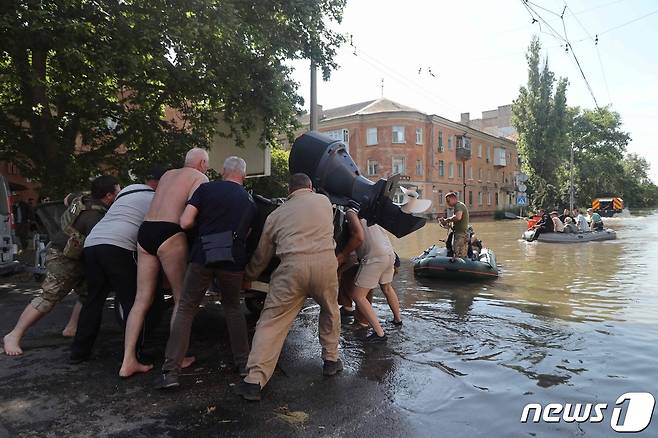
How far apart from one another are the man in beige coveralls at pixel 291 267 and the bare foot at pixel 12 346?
9.03 feet

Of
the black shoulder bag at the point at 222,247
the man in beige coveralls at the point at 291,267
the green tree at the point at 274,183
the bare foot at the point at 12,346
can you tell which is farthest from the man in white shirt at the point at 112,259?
the green tree at the point at 274,183

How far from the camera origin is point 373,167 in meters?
48.3

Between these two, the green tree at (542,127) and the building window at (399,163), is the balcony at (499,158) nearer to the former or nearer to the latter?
the green tree at (542,127)

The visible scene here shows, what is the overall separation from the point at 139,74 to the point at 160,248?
24.1ft

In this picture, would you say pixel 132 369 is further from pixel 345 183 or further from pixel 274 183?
pixel 274 183

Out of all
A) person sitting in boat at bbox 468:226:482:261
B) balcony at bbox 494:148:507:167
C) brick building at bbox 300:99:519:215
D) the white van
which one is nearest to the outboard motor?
person sitting in boat at bbox 468:226:482:261

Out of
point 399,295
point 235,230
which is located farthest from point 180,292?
point 399,295

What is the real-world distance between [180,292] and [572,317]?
6.15m

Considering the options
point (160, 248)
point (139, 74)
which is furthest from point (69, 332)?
point (139, 74)

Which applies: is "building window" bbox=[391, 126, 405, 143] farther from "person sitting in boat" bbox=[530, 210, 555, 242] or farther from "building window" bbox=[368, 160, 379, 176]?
"person sitting in boat" bbox=[530, 210, 555, 242]

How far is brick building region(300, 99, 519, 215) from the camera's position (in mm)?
47469

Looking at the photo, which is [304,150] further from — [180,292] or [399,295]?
[399,295]

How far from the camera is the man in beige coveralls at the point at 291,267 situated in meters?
4.31

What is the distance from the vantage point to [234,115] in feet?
39.6
